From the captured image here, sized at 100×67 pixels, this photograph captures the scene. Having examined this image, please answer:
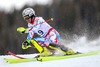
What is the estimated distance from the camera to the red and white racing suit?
40.5ft

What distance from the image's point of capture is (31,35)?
12320 mm

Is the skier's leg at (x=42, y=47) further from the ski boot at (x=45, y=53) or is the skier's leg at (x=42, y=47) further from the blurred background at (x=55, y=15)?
the blurred background at (x=55, y=15)

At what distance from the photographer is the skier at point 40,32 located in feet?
40.3

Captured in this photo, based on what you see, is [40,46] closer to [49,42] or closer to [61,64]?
[49,42]


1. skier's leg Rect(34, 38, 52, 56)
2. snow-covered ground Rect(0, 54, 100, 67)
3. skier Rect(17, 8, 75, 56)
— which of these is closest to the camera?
snow-covered ground Rect(0, 54, 100, 67)

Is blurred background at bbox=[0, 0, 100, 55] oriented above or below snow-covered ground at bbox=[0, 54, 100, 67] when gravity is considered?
above

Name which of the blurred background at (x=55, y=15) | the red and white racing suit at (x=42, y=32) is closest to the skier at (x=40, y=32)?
the red and white racing suit at (x=42, y=32)

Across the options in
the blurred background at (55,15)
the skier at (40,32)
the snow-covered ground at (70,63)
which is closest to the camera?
the snow-covered ground at (70,63)

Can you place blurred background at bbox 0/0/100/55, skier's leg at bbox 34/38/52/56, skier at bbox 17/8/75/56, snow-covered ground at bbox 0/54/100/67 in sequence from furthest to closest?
1. blurred background at bbox 0/0/100/55
2. skier's leg at bbox 34/38/52/56
3. skier at bbox 17/8/75/56
4. snow-covered ground at bbox 0/54/100/67

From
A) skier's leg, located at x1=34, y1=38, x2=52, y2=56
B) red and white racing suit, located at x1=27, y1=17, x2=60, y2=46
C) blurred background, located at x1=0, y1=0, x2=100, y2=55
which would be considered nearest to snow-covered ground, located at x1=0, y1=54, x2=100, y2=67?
skier's leg, located at x1=34, y1=38, x2=52, y2=56

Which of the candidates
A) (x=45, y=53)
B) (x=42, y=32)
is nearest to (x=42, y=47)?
(x=45, y=53)

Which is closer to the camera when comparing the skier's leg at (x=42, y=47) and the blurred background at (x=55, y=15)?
the skier's leg at (x=42, y=47)

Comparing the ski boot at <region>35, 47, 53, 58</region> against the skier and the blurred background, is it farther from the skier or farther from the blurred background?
the blurred background

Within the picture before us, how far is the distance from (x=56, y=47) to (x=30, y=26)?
90cm
